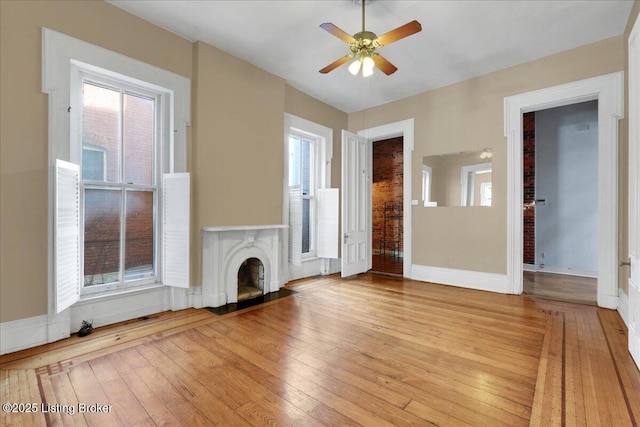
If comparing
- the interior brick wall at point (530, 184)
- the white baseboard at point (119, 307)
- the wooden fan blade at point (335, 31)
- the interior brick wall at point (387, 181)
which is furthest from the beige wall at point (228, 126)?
the interior brick wall at point (387, 181)

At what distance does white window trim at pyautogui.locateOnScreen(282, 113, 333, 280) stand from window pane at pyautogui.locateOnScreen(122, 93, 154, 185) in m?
1.91

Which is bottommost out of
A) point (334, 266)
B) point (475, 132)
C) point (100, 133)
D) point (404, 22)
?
point (334, 266)

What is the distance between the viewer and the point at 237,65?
12.5 feet

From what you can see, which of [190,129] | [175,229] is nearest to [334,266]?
[175,229]

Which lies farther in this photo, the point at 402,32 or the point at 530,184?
the point at 530,184

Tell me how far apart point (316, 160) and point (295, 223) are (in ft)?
4.34

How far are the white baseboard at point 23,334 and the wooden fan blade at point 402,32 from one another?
387 centimetres

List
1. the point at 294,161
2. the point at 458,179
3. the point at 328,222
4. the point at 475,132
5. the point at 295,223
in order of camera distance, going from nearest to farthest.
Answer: the point at 475,132 → the point at 458,179 → the point at 295,223 → the point at 294,161 → the point at 328,222

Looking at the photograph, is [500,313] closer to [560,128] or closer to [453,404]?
[453,404]

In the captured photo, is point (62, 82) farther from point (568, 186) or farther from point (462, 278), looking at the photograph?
point (568, 186)

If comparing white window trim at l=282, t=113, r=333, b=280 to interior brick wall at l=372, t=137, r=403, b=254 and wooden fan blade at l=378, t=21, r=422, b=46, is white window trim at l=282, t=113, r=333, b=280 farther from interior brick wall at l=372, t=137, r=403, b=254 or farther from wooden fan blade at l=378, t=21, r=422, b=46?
interior brick wall at l=372, t=137, r=403, b=254

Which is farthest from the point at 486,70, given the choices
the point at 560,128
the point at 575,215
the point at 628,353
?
the point at 628,353

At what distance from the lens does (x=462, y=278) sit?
14.6 ft

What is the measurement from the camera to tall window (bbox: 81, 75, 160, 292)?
289 centimetres
